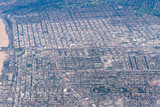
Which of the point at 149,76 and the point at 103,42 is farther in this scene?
the point at 103,42

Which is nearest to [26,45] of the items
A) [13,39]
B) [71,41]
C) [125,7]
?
[13,39]

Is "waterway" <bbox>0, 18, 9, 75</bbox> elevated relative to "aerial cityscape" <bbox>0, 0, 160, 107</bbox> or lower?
elevated

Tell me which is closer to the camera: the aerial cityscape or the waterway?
the aerial cityscape

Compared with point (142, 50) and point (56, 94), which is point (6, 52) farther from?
point (142, 50)

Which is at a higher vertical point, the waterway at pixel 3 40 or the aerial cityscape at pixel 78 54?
the waterway at pixel 3 40

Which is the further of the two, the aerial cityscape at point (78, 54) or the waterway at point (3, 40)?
the waterway at point (3, 40)

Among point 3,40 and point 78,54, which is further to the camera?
point 3,40

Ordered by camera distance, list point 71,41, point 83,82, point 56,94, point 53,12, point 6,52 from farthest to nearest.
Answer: point 53,12, point 71,41, point 6,52, point 83,82, point 56,94

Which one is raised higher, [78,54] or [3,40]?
[3,40]
